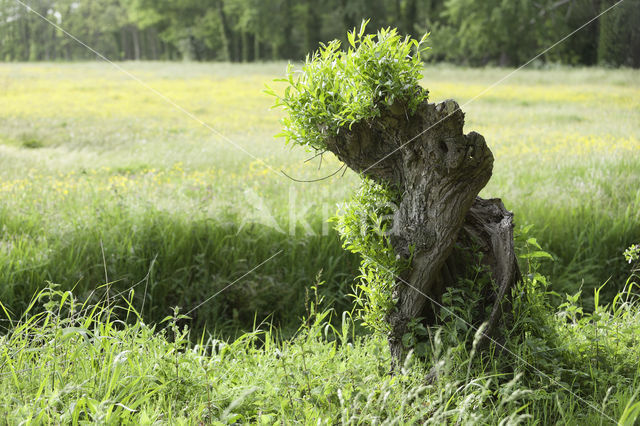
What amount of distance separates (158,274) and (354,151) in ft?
7.62

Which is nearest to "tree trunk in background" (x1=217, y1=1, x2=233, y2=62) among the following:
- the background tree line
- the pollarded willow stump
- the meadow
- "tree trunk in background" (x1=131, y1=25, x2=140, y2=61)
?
the background tree line

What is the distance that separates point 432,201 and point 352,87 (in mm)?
560

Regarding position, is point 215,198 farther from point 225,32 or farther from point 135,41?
point 225,32

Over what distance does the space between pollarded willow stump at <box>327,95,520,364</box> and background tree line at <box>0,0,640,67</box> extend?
7523 millimetres

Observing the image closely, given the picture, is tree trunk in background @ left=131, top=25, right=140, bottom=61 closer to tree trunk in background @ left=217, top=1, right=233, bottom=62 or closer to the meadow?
the meadow

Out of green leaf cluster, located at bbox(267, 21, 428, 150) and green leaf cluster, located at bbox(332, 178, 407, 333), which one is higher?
green leaf cluster, located at bbox(267, 21, 428, 150)

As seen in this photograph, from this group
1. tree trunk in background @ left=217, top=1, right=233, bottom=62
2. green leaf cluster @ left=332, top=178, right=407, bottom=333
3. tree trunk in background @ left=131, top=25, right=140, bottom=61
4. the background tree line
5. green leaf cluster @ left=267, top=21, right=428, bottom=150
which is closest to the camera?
green leaf cluster @ left=267, top=21, right=428, bottom=150

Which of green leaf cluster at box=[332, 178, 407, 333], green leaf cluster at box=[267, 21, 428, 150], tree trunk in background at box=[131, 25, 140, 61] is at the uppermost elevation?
tree trunk in background at box=[131, 25, 140, 61]

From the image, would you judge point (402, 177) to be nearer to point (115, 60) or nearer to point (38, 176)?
point (38, 176)

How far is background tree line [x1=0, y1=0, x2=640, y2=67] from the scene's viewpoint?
870 cm

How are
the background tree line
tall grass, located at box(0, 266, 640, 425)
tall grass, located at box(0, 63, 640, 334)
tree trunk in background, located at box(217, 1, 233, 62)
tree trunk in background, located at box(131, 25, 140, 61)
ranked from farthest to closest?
tree trunk in background, located at box(217, 1, 233, 62)
tree trunk in background, located at box(131, 25, 140, 61)
the background tree line
tall grass, located at box(0, 63, 640, 334)
tall grass, located at box(0, 266, 640, 425)

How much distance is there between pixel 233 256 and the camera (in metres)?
4.32

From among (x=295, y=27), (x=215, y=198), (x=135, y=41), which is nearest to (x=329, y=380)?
(x=215, y=198)

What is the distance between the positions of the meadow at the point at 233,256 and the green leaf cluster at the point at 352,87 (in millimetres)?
807
